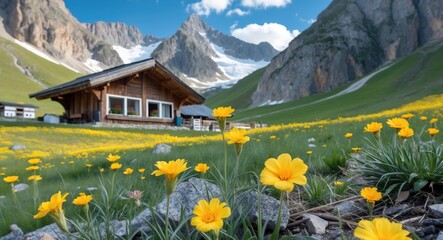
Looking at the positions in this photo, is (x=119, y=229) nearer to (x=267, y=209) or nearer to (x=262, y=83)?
(x=267, y=209)

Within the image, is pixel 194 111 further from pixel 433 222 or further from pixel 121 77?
pixel 433 222

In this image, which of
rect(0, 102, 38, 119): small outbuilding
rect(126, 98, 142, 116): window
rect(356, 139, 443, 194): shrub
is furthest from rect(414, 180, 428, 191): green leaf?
rect(0, 102, 38, 119): small outbuilding

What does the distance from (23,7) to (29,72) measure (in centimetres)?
10030

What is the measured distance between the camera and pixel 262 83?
452ft

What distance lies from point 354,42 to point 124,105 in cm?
10597

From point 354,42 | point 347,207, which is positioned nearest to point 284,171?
point 347,207

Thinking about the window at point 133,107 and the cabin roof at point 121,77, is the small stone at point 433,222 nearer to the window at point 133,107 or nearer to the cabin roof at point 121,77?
the cabin roof at point 121,77

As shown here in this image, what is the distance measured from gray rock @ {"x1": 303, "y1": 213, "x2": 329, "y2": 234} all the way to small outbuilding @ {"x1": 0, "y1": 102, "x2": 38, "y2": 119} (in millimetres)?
53815

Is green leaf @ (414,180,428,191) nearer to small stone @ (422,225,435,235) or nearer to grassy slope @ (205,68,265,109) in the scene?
small stone @ (422,225,435,235)

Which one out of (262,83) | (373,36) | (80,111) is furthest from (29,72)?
(373,36)

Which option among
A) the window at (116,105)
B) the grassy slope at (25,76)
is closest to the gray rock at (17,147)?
the window at (116,105)

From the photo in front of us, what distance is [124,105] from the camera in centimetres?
2502

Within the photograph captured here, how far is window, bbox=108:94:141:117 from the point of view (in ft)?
81.0

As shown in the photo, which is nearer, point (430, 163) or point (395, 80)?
point (430, 163)
